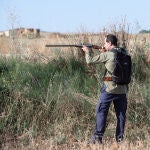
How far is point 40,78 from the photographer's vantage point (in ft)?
40.7

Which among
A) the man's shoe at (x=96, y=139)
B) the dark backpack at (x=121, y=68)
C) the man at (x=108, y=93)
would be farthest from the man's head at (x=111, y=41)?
the man's shoe at (x=96, y=139)

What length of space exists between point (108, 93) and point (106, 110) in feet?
1.02

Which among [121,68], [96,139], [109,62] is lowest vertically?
[96,139]

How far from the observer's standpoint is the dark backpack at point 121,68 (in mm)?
9320

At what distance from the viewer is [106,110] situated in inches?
373

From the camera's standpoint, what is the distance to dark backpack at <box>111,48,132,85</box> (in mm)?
9320

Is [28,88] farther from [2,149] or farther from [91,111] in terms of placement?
[2,149]

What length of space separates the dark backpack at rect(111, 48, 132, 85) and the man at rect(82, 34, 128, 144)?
0.20ft

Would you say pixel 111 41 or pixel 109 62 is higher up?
pixel 111 41

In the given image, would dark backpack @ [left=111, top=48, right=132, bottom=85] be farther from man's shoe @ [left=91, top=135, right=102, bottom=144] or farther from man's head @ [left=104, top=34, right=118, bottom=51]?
man's shoe @ [left=91, top=135, right=102, bottom=144]

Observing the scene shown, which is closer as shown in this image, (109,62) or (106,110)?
(109,62)

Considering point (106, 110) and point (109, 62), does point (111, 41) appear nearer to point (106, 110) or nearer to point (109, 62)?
point (109, 62)

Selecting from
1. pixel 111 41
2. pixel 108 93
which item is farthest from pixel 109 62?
pixel 108 93

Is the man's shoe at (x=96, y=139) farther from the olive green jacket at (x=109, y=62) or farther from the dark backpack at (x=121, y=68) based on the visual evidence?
the dark backpack at (x=121, y=68)
